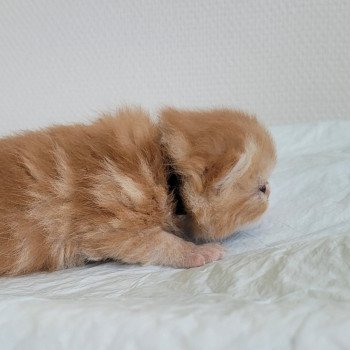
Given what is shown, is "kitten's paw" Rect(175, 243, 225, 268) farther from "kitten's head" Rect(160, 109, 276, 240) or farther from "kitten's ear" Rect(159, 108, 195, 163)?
"kitten's ear" Rect(159, 108, 195, 163)

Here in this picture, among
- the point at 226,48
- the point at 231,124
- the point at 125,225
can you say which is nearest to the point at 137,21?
the point at 226,48

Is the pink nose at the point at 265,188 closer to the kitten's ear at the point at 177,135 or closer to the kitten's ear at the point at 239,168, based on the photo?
the kitten's ear at the point at 239,168

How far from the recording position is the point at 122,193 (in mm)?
889

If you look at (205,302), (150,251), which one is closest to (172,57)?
(150,251)

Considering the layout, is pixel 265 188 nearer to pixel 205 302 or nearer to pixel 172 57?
pixel 205 302

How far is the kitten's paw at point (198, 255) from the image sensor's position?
88 centimetres

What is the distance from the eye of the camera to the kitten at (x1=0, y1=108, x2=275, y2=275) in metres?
0.89

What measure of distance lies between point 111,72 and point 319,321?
4.36 ft

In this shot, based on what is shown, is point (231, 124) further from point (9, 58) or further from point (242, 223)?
point (9, 58)

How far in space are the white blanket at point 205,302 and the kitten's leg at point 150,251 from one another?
2 cm

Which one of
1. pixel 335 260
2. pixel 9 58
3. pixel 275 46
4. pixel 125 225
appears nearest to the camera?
pixel 335 260

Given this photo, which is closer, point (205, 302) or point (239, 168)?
point (205, 302)

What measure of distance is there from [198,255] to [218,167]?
0.16m

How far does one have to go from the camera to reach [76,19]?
5.43 ft
